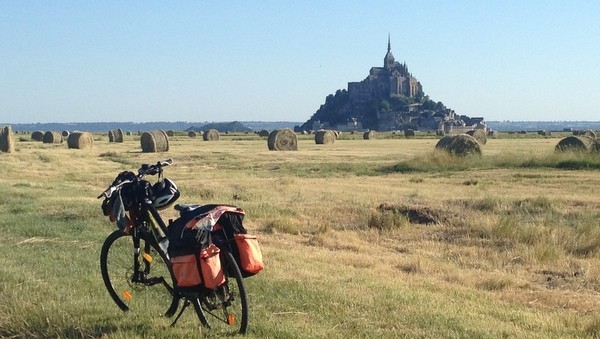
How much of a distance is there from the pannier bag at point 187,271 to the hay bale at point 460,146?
2813 centimetres

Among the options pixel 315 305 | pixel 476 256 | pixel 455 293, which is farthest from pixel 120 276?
pixel 476 256

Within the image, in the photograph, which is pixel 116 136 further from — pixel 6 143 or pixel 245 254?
pixel 245 254

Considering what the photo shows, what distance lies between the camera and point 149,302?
7.32 metres

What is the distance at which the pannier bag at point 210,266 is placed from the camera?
573cm

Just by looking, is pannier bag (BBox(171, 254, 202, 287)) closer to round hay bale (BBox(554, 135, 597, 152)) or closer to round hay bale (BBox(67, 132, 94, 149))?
round hay bale (BBox(554, 135, 597, 152))

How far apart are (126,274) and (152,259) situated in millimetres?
392

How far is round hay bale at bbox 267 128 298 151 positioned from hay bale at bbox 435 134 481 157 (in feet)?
47.9

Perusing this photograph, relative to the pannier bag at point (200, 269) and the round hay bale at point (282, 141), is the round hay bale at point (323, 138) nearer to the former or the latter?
the round hay bale at point (282, 141)

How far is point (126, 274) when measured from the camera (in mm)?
7098

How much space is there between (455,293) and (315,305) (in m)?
1.86

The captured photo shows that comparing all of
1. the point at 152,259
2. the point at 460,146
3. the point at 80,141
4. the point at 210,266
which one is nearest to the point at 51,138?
the point at 80,141

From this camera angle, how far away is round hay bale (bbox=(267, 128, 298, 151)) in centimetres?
4691

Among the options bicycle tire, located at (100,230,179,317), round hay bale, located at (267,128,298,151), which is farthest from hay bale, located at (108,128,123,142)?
bicycle tire, located at (100,230,179,317)

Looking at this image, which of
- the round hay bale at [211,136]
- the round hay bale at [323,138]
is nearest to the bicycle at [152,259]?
the round hay bale at [323,138]
